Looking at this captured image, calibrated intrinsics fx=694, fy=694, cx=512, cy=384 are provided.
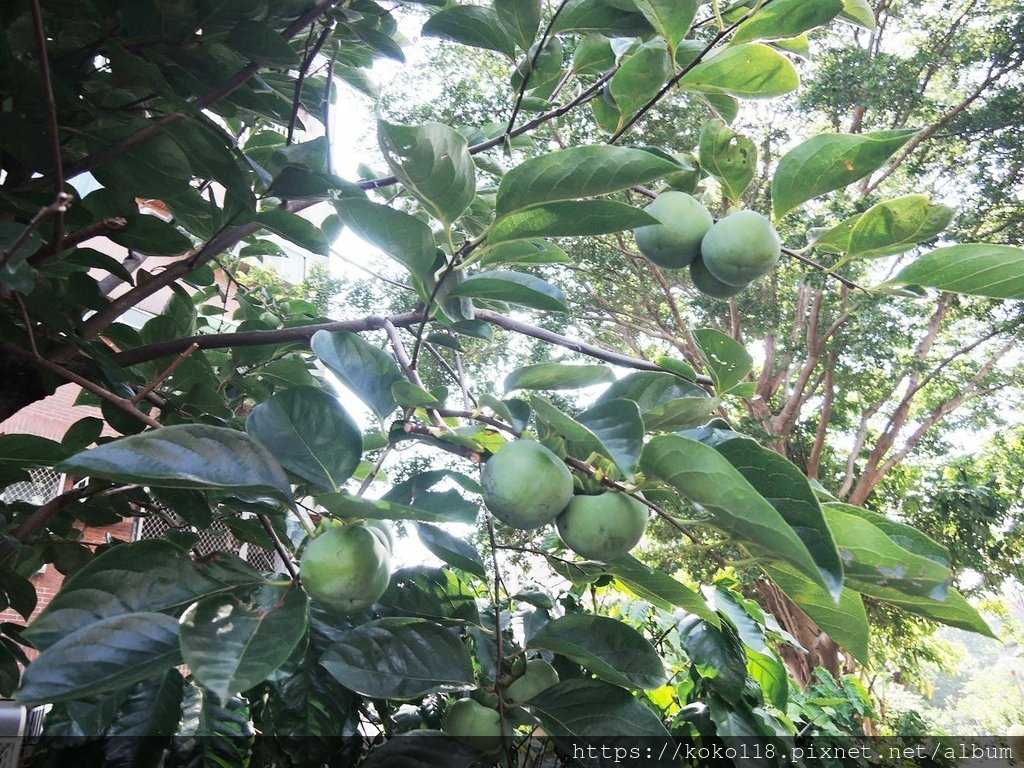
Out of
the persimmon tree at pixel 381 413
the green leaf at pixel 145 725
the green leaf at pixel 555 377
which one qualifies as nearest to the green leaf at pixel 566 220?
the persimmon tree at pixel 381 413

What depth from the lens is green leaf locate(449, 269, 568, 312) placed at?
677 mm

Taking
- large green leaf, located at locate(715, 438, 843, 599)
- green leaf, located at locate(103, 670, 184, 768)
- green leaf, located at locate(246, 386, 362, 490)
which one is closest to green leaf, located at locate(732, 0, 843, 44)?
large green leaf, located at locate(715, 438, 843, 599)

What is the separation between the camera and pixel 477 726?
0.81m

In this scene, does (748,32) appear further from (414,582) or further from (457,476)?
(414,582)

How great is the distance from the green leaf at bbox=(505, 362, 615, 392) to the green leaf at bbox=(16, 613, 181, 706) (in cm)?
36

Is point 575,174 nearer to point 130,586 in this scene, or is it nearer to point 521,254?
point 521,254

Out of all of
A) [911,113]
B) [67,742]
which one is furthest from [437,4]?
[911,113]

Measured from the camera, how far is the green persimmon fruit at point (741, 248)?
0.69 metres

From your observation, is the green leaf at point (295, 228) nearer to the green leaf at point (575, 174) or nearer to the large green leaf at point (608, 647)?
the green leaf at point (575, 174)

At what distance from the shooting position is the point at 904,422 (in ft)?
23.7

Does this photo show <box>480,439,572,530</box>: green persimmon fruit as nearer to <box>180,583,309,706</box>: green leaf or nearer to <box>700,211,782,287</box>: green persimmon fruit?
<box>180,583,309,706</box>: green leaf

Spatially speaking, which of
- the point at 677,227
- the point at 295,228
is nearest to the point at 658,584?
the point at 677,227

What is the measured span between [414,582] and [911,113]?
6574 millimetres

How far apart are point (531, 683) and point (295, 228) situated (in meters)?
0.66
